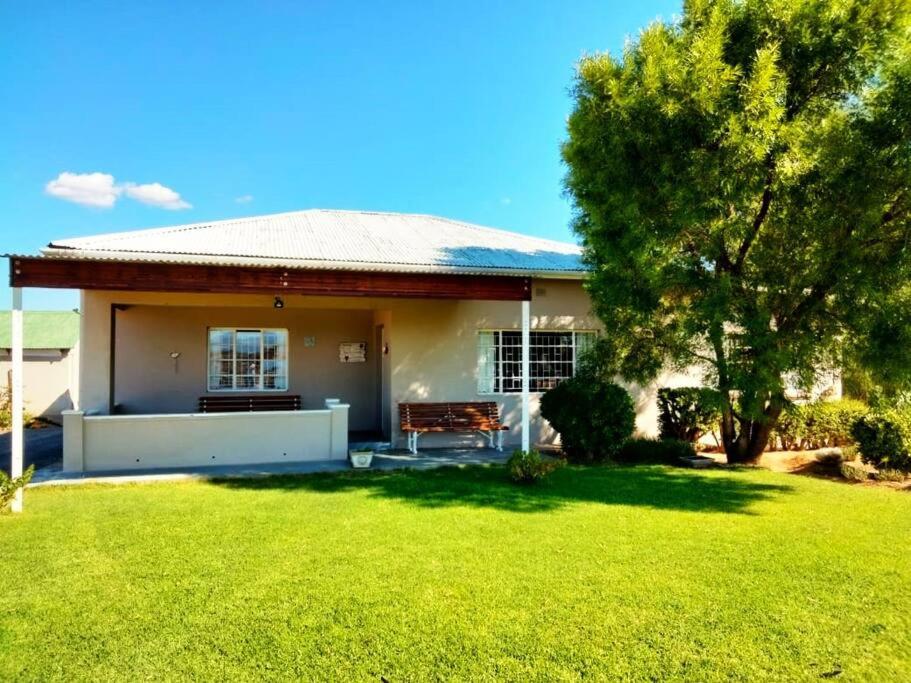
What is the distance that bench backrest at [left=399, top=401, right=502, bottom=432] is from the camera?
1055 centimetres

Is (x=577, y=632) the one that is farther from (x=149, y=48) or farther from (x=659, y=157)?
(x=149, y=48)

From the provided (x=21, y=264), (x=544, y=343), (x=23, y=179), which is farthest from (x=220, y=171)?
(x=544, y=343)

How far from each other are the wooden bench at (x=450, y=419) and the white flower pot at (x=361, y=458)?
4.24 ft

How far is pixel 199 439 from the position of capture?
9211mm

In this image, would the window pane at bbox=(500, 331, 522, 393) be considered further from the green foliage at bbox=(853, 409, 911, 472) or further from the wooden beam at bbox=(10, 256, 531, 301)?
the green foliage at bbox=(853, 409, 911, 472)

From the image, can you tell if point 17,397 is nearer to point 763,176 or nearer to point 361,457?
point 361,457

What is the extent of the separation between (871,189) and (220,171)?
1573 cm

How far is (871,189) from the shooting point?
22.2ft

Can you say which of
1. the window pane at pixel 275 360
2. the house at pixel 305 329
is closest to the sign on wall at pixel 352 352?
the house at pixel 305 329

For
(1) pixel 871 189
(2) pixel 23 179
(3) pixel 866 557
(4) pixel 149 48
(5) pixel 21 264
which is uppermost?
(4) pixel 149 48

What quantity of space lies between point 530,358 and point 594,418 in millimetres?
2456

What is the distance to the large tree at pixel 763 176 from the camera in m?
6.80

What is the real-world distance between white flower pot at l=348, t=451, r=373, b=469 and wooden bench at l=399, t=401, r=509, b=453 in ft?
4.24

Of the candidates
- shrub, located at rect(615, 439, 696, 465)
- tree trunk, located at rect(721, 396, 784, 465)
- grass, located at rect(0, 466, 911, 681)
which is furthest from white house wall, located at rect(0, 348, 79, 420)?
tree trunk, located at rect(721, 396, 784, 465)
